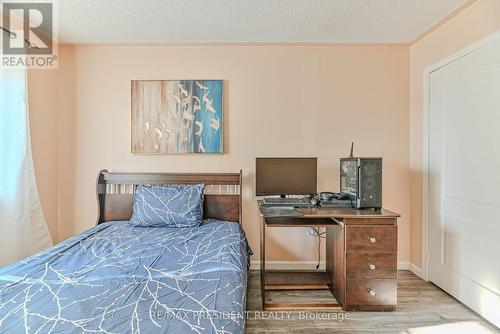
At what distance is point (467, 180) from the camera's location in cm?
218

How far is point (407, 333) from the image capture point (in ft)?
6.10

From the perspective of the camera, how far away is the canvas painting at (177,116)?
9.33 feet

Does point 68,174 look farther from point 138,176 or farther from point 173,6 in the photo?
point 173,6

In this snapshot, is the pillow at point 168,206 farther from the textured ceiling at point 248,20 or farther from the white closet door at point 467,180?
the white closet door at point 467,180

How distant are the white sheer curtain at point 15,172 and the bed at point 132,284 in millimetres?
668

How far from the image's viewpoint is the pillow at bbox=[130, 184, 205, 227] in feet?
7.98

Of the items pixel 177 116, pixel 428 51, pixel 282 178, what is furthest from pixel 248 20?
pixel 428 51

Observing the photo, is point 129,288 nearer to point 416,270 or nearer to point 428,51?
point 416,270

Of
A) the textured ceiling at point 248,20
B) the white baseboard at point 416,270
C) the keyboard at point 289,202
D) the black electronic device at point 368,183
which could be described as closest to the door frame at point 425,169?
the white baseboard at point 416,270

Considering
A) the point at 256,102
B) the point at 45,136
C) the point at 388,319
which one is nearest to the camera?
the point at 388,319

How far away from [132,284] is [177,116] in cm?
188

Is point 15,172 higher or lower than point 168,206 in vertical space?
higher

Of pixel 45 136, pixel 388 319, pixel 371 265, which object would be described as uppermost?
pixel 45 136

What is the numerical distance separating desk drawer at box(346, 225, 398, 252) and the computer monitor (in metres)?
0.60
